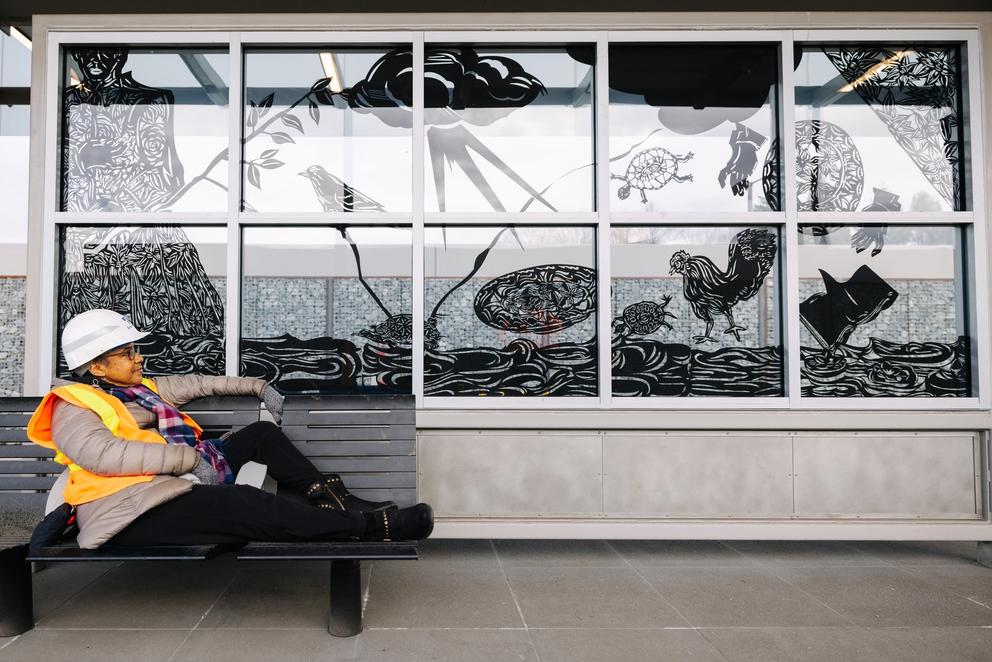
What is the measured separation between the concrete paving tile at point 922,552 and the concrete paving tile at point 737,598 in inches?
41.1

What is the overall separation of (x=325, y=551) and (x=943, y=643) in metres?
2.79

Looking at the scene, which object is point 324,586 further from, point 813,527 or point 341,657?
point 813,527

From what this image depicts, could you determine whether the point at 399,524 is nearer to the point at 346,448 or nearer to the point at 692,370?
the point at 346,448

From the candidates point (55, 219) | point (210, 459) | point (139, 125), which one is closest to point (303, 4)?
point (139, 125)

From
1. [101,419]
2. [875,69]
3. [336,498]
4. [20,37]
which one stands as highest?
[20,37]

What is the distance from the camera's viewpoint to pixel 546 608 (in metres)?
3.28

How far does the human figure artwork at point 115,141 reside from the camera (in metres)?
4.45

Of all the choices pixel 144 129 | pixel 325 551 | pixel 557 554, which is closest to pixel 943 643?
pixel 557 554

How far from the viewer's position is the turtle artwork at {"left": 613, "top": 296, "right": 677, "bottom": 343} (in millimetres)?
4414

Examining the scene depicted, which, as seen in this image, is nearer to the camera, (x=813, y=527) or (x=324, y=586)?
(x=324, y=586)

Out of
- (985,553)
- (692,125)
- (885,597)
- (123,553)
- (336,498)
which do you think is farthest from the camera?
(692,125)

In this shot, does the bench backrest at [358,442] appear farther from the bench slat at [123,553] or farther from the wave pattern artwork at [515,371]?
the bench slat at [123,553]

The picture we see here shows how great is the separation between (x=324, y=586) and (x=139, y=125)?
3.41m

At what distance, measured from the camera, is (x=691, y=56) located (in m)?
4.48
